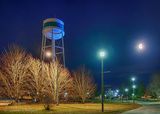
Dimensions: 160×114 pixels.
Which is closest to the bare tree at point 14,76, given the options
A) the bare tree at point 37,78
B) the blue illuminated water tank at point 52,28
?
the bare tree at point 37,78

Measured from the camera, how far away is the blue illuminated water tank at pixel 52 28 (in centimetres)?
6378

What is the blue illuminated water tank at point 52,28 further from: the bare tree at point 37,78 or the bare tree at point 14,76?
the bare tree at point 14,76

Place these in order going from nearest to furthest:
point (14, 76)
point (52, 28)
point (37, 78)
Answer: point (14, 76) → point (37, 78) → point (52, 28)

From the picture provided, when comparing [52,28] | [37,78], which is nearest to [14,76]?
[37,78]

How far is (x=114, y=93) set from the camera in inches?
7008

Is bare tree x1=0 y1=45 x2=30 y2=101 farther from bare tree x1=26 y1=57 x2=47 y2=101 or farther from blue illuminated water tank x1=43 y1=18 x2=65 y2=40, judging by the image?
blue illuminated water tank x1=43 y1=18 x2=65 y2=40

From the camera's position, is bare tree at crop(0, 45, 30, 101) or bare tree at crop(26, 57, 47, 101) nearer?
bare tree at crop(0, 45, 30, 101)

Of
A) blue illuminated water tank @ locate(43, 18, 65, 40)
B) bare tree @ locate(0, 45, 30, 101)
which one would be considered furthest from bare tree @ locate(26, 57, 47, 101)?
blue illuminated water tank @ locate(43, 18, 65, 40)

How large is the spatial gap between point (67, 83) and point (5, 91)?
707 inches

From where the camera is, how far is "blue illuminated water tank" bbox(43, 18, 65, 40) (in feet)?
209

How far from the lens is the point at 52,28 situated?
209 feet

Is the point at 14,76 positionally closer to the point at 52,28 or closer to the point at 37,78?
the point at 37,78

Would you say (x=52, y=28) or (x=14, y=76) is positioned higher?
(x=52, y=28)

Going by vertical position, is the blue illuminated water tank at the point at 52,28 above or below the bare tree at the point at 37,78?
above
